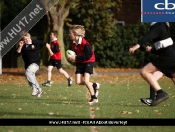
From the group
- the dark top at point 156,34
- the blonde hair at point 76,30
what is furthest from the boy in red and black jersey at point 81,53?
the dark top at point 156,34

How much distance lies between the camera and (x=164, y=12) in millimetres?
29859

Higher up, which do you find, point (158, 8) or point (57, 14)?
point (158, 8)

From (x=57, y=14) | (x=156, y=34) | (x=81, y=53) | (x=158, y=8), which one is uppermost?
(x=158, y=8)

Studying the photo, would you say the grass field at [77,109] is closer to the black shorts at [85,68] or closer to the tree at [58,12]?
the black shorts at [85,68]

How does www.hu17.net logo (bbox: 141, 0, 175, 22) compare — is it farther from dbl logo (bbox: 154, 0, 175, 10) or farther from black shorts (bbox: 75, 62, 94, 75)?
black shorts (bbox: 75, 62, 94, 75)

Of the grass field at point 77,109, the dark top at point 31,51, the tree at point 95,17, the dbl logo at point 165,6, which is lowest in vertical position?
the grass field at point 77,109

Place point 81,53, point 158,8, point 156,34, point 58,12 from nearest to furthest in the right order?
point 156,34
point 81,53
point 58,12
point 158,8

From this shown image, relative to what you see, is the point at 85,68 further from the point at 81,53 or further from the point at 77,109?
the point at 77,109

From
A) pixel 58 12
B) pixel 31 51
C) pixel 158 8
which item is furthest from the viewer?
pixel 158 8

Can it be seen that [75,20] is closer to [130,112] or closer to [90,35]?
[90,35]

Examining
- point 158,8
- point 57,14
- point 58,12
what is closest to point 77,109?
point 58,12

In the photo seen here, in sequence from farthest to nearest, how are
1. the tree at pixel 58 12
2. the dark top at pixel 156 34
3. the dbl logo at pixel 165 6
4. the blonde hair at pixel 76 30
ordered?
the dbl logo at pixel 165 6, the tree at pixel 58 12, the blonde hair at pixel 76 30, the dark top at pixel 156 34

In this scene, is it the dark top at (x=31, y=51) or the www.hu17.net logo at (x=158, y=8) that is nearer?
the dark top at (x=31, y=51)

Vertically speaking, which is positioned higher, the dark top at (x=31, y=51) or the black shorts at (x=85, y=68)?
the dark top at (x=31, y=51)
